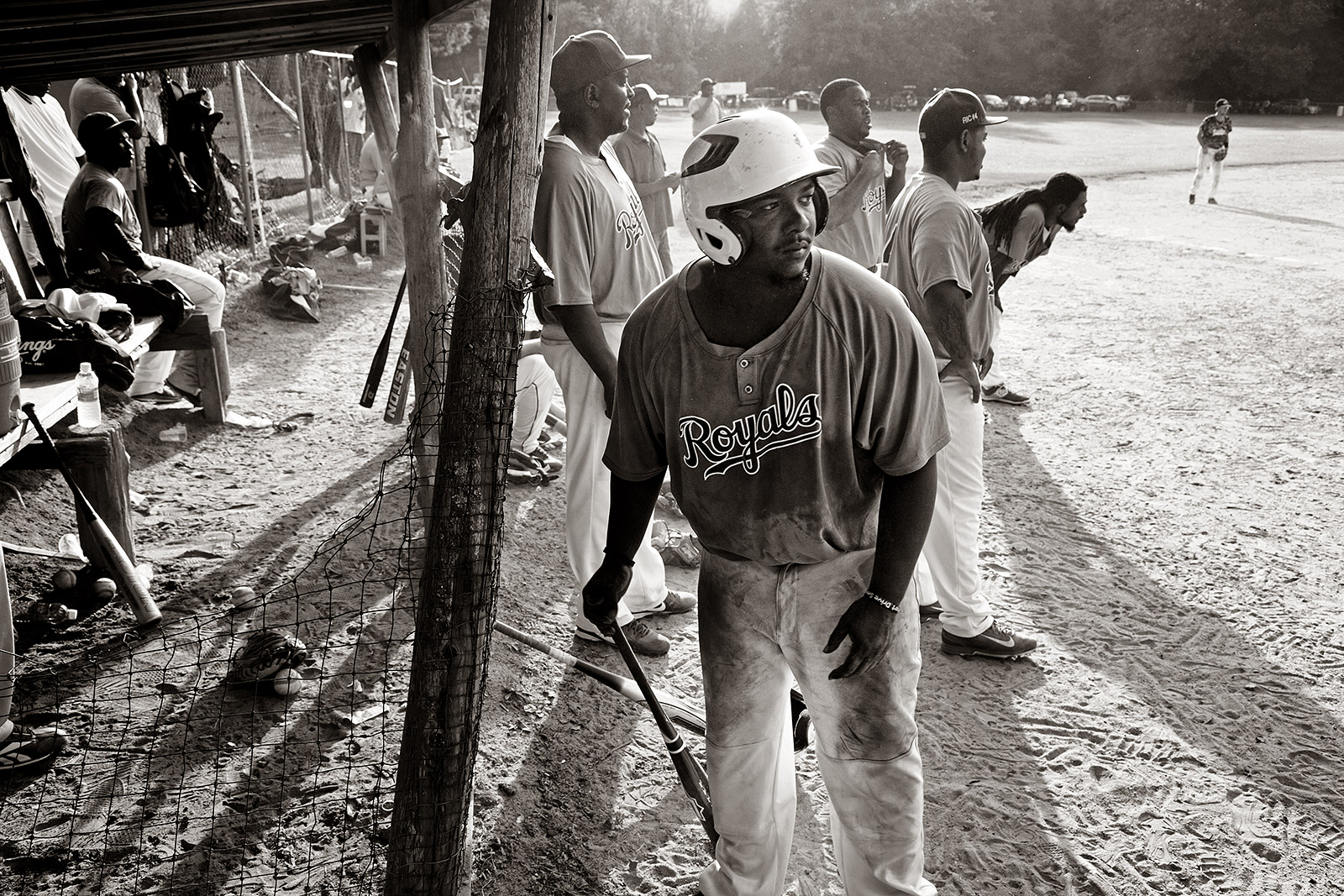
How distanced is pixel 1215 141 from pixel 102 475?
66.1 feet

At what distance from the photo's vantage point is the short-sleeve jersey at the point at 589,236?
4141 millimetres

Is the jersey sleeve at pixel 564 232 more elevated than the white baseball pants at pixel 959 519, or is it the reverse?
the jersey sleeve at pixel 564 232

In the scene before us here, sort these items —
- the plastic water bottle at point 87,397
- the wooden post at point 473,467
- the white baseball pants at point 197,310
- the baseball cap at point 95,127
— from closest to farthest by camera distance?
the wooden post at point 473,467 → the plastic water bottle at point 87,397 → the baseball cap at point 95,127 → the white baseball pants at point 197,310

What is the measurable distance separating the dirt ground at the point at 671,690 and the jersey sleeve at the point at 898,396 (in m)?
1.68

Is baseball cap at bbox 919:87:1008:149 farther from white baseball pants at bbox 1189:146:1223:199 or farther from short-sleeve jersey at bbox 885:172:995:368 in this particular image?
white baseball pants at bbox 1189:146:1223:199

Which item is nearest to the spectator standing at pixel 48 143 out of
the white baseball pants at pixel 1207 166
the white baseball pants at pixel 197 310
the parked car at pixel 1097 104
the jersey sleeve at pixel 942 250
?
the white baseball pants at pixel 197 310

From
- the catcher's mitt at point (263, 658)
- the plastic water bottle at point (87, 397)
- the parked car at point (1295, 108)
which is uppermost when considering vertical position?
the parked car at point (1295, 108)

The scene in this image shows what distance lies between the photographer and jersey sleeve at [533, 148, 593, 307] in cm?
413

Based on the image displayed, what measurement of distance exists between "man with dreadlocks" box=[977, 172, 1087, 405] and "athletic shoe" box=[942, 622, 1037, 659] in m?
1.27

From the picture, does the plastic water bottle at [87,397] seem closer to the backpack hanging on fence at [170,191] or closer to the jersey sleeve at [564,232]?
the jersey sleeve at [564,232]

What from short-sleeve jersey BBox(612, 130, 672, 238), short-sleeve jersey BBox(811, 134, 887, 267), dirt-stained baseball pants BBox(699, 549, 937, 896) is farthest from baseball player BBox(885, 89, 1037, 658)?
short-sleeve jersey BBox(612, 130, 672, 238)

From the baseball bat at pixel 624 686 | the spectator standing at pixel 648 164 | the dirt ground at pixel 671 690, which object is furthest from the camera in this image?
the spectator standing at pixel 648 164

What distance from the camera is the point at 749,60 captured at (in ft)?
239

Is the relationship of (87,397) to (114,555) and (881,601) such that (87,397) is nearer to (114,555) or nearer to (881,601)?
(114,555)
